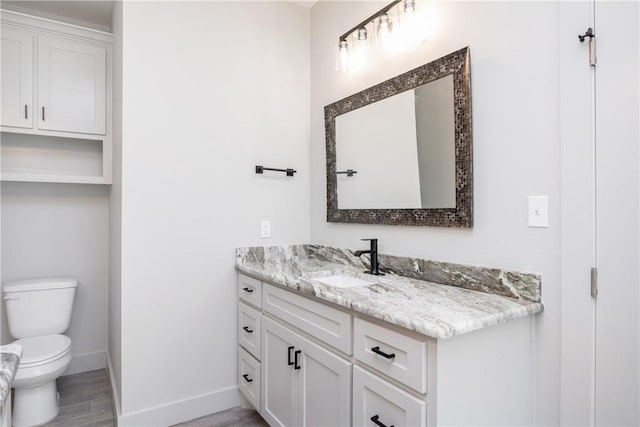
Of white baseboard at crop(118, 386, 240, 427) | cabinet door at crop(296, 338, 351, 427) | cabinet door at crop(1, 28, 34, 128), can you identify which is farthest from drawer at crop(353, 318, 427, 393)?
cabinet door at crop(1, 28, 34, 128)

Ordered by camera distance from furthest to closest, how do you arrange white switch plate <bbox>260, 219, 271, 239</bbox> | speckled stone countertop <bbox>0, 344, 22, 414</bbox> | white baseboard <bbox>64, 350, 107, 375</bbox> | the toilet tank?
white baseboard <bbox>64, 350, 107, 375</bbox>, white switch plate <bbox>260, 219, 271, 239</bbox>, the toilet tank, speckled stone countertop <bbox>0, 344, 22, 414</bbox>

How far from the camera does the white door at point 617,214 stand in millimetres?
1072

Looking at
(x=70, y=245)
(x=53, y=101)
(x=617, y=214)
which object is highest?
(x=53, y=101)

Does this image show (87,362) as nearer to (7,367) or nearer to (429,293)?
(7,367)

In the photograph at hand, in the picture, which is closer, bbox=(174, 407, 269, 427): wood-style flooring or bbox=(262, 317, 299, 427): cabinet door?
bbox=(262, 317, 299, 427): cabinet door

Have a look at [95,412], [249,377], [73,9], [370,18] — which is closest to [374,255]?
[249,377]

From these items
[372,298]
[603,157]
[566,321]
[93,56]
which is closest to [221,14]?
[93,56]

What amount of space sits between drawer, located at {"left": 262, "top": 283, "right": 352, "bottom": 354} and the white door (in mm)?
824

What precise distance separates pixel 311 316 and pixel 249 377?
0.84m

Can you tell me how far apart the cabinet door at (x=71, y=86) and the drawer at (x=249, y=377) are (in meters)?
1.86

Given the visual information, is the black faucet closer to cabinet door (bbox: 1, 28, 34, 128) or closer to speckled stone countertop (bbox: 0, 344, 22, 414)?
speckled stone countertop (bbox: 0, 344, 22, 414)

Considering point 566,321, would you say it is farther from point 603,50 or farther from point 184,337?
point 184,337

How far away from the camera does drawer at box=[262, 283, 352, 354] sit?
134 centimetres

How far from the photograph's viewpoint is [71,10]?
2502 mm
